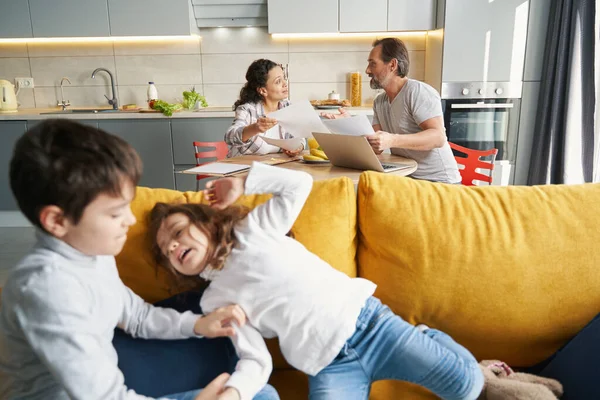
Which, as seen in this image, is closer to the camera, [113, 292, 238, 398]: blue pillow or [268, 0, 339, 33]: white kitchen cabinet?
[113, 292, 238, 398]: blue pillow

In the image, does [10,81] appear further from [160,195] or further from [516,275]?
[516,275]

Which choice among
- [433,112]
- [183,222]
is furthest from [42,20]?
[183,222]

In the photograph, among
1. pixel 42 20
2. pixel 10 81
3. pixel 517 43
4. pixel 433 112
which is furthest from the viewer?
pixel 10 81

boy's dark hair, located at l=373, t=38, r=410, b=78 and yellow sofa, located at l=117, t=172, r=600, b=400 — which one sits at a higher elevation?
boy's dark hair, located at l=373, t=38, r=410, b=78

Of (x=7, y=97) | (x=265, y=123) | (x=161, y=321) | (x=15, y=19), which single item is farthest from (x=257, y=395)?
(x=15, y=19)

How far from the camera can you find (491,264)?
4.20ft

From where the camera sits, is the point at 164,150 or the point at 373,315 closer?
the point at 373,315

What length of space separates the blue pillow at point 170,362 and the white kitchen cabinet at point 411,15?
3397 millimetres

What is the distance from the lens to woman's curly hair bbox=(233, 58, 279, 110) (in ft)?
8.96

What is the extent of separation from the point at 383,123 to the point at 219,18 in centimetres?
218

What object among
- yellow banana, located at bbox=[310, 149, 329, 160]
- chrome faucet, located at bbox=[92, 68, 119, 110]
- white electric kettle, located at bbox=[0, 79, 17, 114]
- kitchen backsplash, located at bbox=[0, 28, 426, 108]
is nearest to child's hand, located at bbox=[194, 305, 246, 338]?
yellow banana, located at bbox=[310, 149, 329, 160]

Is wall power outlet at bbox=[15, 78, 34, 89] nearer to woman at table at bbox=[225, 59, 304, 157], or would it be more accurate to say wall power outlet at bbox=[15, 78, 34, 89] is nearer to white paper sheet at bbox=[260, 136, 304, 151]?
woman at table at bbox=[225, 59, 304, 157]

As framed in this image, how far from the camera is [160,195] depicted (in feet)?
4.29

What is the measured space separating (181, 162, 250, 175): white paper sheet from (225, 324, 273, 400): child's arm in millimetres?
942
